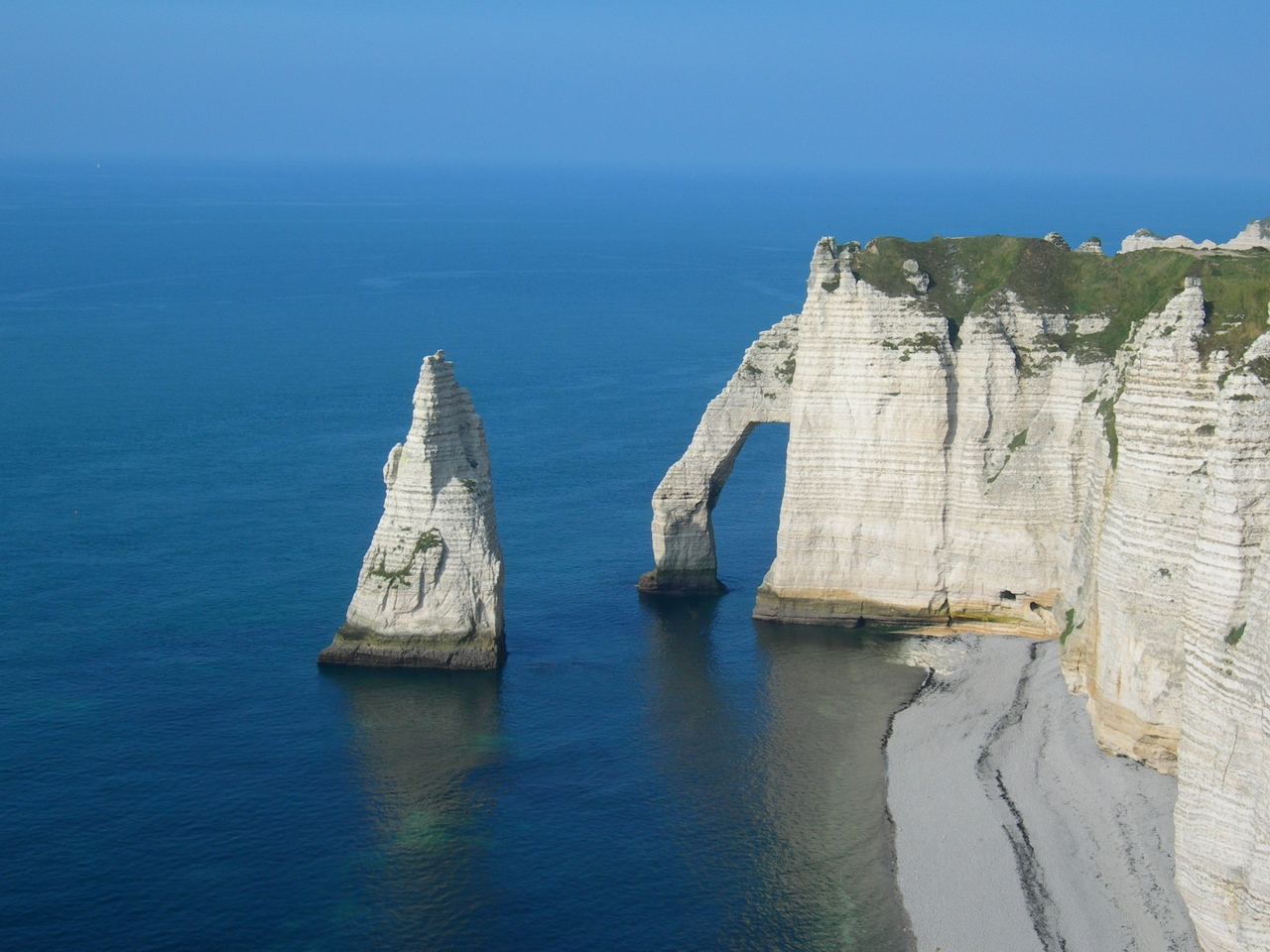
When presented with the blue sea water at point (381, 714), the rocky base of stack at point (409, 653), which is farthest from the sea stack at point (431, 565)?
the blue sea water at point (381, 714)

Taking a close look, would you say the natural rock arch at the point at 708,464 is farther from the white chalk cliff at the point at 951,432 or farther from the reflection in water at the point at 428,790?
the reflection in water at the point at 428,790

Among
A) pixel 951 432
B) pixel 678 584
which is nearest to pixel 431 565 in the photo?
pixel 678 584

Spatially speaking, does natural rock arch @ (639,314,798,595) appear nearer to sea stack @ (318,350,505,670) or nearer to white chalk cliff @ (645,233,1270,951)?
white chalk cliff @ (645,233,1270,951)

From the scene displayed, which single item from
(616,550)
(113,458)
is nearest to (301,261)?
(113,458)

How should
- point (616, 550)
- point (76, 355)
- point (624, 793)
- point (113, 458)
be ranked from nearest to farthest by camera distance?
1. point (624, 793)
2. point (616, 550)
3. point (113, 458)
4. point (76, 355)

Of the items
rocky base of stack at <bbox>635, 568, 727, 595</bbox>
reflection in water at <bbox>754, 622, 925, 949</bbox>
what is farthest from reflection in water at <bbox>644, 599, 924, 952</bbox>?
rocky base of stack at <bbox>635, 568, 727, 595</bbox>

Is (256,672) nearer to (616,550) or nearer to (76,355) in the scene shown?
(616,550)

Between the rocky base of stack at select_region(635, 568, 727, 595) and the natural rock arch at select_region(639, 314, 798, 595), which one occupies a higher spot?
the natural rock arch at select_region(639, 314, 798, 595)
